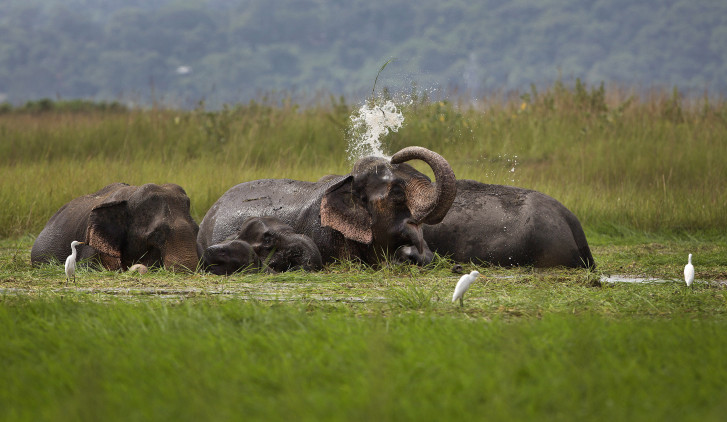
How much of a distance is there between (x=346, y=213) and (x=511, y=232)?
1.59 metres

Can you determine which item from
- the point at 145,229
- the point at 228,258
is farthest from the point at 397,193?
the point at 145,229

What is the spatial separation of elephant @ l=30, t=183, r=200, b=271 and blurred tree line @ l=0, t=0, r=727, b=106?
284ft

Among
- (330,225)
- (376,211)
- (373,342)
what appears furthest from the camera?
(330,225)

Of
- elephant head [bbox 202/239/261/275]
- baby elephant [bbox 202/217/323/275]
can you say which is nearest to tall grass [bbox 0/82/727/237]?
baby elephant [bbox 202/217/323/275]

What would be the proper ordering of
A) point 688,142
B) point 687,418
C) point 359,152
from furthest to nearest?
point 688,142 < point 359,152 < point 687,418

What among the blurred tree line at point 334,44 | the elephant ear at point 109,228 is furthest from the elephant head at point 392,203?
the blurred tree line at point 334,44

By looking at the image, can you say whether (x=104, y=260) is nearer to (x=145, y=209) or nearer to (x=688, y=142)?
(x=145, y=209)

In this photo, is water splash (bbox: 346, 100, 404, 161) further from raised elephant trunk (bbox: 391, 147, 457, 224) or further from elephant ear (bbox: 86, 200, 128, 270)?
elephant ear (bbox: 86, 200, 128, 270)

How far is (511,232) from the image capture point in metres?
9.27

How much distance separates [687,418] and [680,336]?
4.85 ft

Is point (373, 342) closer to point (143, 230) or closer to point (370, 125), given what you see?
point (143, 230)

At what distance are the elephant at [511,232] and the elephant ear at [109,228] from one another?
2.87m

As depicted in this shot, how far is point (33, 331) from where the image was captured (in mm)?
4988

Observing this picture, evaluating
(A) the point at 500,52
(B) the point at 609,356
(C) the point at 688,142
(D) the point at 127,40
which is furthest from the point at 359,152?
(D) the point at 127,40
